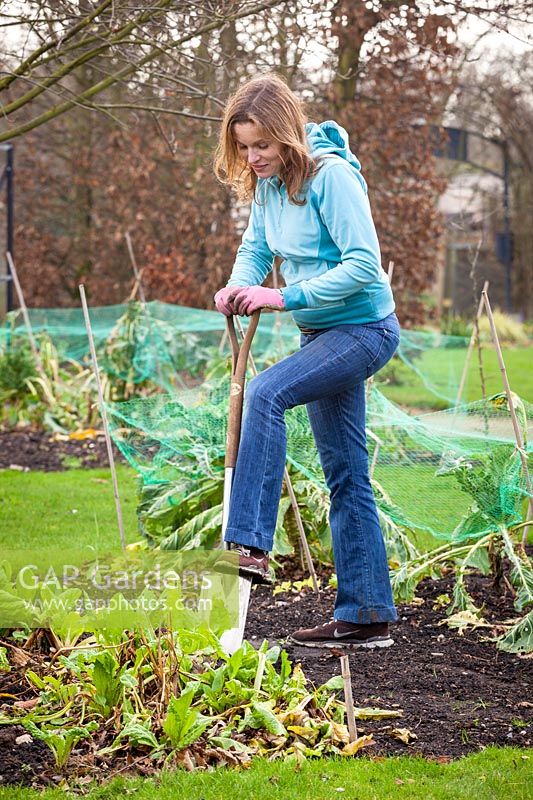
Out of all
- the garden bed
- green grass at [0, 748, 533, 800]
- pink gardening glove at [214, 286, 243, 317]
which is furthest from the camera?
pink gardening glove at [214, 286, 243, 317]

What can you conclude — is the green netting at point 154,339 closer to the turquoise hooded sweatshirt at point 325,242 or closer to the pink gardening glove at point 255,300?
the turquoise hooded sweatshirt at point 325,242

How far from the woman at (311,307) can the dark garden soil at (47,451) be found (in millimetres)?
4257

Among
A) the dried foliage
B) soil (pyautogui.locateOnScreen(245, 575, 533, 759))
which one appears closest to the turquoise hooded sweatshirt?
soil (pyautogui.locateOnScreen(245, 575, 533, 759))

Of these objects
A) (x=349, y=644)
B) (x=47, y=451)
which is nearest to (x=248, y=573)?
(x=349, y=644)

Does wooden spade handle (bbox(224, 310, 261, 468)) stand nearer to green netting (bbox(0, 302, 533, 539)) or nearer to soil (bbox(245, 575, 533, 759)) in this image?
soil (bbox(245, 575, 533, 759))

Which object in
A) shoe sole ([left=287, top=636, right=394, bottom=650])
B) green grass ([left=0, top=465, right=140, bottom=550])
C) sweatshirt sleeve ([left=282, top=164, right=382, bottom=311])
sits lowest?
shoe sole ([left=287, top=636, right=394, bottom=650])

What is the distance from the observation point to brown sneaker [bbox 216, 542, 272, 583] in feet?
10.1

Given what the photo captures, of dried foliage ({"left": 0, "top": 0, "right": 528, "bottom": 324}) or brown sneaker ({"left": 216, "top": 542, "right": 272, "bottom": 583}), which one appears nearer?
brown sneaker ({"left": 216, "top": 542, "right": 272, "bottom": 583})

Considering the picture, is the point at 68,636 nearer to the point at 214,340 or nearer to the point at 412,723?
the point at 412,723

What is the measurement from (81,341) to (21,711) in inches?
285

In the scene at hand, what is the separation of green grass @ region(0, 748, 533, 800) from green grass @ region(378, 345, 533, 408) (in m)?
7.63

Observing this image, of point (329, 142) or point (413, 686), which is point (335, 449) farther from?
point (329, 142)

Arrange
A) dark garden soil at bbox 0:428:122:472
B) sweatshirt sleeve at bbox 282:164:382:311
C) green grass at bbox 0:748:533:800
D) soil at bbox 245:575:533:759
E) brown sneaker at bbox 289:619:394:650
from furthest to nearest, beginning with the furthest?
dark garden soil at bbox 0:428:122:472 < brown sneaker at bbox 289:619:394:650 < sweatshirt sleeve at bbox 282:164:382:311 < soil at bbox 245:575:533:759 < green grass at bbox 0:748:533:800

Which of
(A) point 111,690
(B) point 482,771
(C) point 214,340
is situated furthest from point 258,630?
(C) point 214,340
